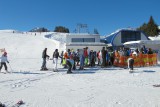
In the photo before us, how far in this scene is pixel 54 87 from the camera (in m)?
9.77

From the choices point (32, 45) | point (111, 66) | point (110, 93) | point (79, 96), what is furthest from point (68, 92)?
point (32, 45)

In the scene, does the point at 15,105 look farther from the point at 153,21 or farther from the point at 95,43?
the point at 153,21

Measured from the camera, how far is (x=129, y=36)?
42.4 meters

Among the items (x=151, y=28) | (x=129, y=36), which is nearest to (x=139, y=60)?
(x=129, y=36)

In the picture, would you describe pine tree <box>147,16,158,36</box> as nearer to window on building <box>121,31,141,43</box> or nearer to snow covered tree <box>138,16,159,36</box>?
snow covered tree <box>138,16,159,36</box>

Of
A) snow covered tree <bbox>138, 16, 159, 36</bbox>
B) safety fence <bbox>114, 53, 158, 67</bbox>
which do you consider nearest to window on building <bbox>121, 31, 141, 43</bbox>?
safety fence <bbox>114, 53, 158, 67</bbox>

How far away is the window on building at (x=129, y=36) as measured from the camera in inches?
1649

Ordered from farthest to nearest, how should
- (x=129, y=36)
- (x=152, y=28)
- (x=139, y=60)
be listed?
(x=152, y=28) < (x=129, y=36) < (x=139, y=60)

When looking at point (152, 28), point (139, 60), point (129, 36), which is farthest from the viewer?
point (152, 28)

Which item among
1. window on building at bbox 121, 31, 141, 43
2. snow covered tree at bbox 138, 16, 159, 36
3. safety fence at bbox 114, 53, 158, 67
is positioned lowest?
safety fence at bbox 114, 53, 158, 67

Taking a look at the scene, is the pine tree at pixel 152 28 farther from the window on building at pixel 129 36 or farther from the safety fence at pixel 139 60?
the safety fence at pixel 139 60

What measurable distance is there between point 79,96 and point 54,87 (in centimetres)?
197

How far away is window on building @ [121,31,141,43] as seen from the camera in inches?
1649

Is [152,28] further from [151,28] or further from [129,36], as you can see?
[129,36]
